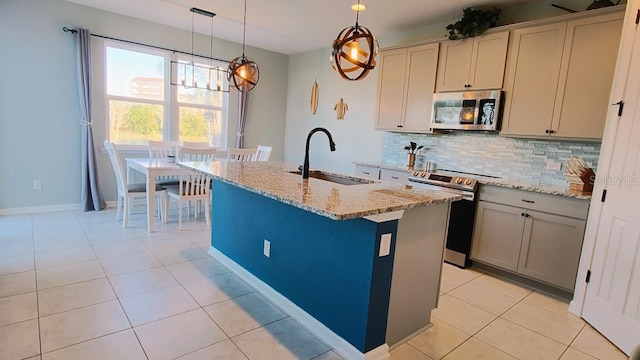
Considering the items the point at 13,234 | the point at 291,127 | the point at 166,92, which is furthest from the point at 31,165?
the point at 291,127

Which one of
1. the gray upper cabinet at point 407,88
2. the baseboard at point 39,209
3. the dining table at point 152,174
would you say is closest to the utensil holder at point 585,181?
the gray upper cabinet at point 407,88

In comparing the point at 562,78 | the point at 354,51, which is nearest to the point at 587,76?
the point at 562,78

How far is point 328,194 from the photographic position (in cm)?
190

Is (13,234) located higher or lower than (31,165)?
lower

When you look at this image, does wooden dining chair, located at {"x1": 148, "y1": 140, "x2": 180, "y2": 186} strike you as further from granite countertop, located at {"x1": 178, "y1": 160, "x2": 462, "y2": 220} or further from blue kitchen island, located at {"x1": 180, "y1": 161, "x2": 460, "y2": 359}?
blue kitchen island, located at {"x1": 180, "y1": 161, "x2": 460, "y2": 359}

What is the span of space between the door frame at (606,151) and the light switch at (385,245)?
1.69 metres

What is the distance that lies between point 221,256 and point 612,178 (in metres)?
3.05

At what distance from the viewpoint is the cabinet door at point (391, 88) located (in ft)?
13.5

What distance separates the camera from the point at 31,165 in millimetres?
4191

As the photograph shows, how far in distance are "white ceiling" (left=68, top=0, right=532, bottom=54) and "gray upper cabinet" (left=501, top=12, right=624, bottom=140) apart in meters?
0.61

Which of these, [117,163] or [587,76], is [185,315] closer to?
[117,163]

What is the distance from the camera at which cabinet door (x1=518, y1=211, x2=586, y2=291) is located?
8.80 ft

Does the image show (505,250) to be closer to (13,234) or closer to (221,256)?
(221,256)

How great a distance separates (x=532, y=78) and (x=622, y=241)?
5.21ft
